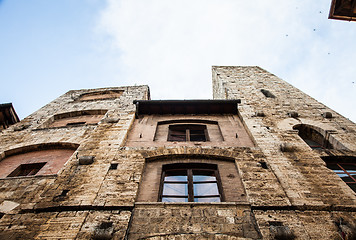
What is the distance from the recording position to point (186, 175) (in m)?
5.63

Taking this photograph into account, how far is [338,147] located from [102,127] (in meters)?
7.81

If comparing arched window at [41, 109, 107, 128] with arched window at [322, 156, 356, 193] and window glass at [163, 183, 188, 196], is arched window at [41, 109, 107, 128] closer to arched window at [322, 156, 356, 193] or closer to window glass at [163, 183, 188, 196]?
window glass at [163, 183, 188, 196]

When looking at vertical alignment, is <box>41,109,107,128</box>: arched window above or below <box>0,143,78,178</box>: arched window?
above

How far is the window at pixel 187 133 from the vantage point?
7.72 meters

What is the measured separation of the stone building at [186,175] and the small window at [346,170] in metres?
0.03

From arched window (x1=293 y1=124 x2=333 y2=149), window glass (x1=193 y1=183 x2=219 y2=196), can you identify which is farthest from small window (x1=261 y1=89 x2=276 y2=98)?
window glass (x1=193 y1=183 x2=219 y2=196)

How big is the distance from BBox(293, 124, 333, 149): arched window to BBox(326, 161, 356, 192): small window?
1.27m

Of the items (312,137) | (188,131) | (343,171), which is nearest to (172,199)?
(188,131)

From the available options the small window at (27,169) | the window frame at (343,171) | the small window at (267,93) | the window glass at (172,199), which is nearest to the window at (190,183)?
the window glass at (172,199)

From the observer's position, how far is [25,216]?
4148mm

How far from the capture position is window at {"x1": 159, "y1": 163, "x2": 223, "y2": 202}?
15.7ft

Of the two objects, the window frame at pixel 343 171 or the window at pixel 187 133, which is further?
the window at pixel 187 133

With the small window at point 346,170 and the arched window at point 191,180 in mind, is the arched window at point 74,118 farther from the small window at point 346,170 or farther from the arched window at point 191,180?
the small window at point 346,170

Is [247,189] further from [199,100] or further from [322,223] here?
[199,100]
